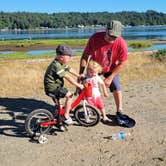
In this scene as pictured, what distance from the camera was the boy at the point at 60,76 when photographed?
6.59 metres

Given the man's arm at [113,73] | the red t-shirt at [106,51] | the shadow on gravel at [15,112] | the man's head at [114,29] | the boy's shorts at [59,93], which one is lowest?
the shadow on gravel at [15,112]

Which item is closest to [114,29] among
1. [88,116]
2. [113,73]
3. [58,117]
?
[113,73]

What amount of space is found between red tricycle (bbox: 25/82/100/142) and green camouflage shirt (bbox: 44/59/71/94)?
0.23m

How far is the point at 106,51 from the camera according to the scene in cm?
716

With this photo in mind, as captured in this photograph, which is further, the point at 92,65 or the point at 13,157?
the point at 92,65

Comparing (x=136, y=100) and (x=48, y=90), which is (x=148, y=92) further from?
(x=48, y=90)

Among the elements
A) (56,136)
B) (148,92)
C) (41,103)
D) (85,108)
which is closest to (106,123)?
(85,108)

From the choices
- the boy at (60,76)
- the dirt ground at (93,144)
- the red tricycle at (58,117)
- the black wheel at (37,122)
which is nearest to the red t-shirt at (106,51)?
the red tricycle at (58,117)

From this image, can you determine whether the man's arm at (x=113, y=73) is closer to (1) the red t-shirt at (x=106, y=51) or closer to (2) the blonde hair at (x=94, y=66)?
(1) the red t-shirt at (x=106, y=51)

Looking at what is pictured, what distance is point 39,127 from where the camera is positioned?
6625 mm

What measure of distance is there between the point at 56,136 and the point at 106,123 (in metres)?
1.04

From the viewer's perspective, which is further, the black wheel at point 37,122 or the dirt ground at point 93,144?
the black wheel at point 37,122

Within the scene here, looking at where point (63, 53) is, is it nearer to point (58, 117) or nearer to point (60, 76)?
point (60, 76)

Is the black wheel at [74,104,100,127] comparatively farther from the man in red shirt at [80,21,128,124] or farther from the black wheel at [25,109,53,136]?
the black wheel at [25,109,53,136]
